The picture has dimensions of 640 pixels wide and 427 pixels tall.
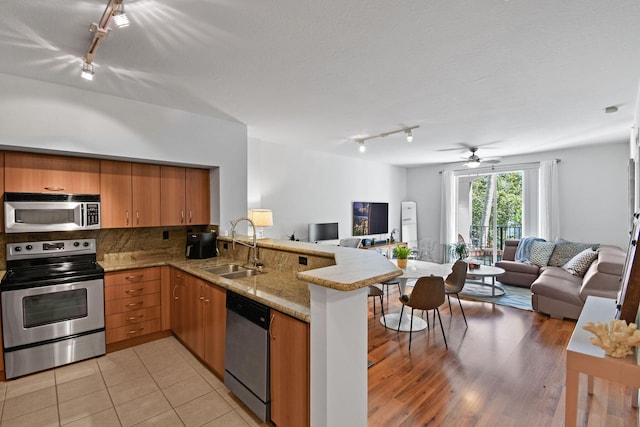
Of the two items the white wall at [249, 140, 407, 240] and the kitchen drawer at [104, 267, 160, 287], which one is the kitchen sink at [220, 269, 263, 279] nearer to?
the kitchen drawer at [104, 267, 160, 287]

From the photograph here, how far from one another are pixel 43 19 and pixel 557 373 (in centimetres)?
463

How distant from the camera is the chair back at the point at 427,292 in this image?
10.4ft

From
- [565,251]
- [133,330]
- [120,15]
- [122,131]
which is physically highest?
[120,15]

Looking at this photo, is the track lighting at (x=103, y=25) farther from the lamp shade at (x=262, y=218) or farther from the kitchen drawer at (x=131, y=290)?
the lamp shade at (x=262, y=218)

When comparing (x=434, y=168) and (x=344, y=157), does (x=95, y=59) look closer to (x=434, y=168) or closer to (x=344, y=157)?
(x=344, y=157)

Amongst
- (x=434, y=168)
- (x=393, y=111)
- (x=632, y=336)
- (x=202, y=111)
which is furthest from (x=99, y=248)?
(x=434, y=168)

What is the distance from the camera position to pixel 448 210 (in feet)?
24.5

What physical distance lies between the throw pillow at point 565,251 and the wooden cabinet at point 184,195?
590 cm

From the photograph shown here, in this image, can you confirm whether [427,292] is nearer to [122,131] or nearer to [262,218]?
[262,218]

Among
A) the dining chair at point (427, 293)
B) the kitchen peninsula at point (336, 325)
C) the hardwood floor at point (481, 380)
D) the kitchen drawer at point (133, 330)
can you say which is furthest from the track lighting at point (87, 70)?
the dining chair at point (427, 293)

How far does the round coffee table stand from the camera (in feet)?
15.5

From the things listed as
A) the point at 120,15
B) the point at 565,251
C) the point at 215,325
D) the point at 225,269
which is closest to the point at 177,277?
the point at 225,269

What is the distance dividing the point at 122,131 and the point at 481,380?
4.08 metres

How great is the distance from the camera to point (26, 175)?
270 centimetres
